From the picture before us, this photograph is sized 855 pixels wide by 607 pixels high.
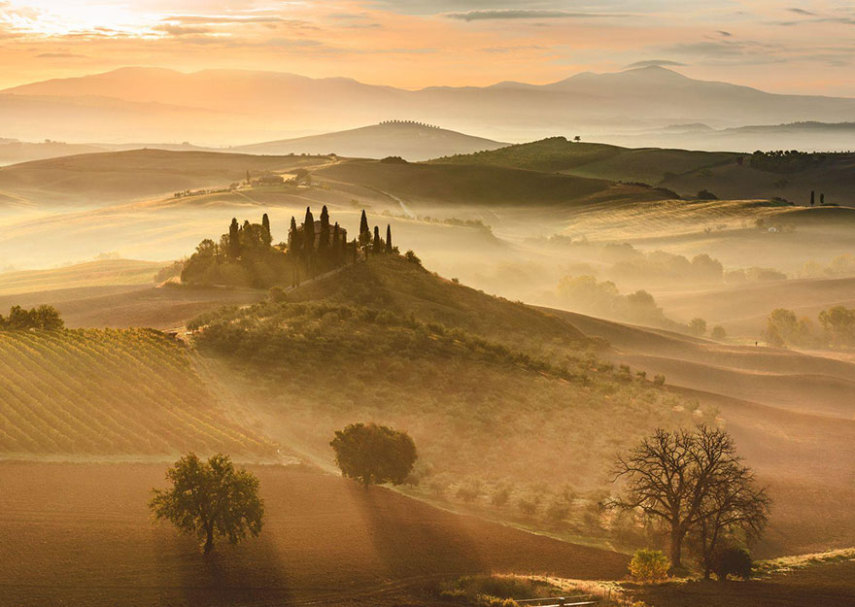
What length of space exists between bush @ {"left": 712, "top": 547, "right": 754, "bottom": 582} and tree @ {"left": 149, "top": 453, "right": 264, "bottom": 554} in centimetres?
1762

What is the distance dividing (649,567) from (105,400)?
28.6m

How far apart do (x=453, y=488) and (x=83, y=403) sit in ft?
63.3

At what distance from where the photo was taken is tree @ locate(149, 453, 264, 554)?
1427 inches

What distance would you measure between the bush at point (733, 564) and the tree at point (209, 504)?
57.8ft

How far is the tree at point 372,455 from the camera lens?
43781 mm

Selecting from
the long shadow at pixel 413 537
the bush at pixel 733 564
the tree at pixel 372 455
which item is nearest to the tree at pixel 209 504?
the long shadow at pixel 413 537

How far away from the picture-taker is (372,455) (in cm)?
4384

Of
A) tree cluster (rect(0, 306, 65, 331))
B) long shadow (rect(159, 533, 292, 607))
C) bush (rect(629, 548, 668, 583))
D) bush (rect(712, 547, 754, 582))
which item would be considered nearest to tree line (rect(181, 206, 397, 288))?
tree cluster (rect(0, 306, 65, 331))

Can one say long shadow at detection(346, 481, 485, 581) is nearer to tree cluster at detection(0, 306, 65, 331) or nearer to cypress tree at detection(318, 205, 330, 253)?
tree cluster at detection(0, 306, 65, 331)

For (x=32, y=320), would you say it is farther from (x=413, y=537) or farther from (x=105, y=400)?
(x=413, y=537)

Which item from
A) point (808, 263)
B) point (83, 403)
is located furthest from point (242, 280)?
point (808, 263)

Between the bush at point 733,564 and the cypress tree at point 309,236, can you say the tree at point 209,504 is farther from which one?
the cypress tree at point 309,236

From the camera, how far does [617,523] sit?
42344 millimetres

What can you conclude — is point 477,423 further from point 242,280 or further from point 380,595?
point 242,280
